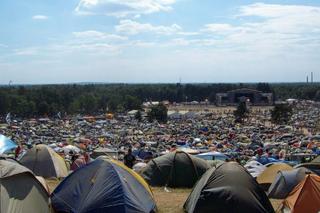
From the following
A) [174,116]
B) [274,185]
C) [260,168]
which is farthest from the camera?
[174,116]

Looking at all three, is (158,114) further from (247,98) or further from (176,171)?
(176,171)

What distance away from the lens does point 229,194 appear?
10031 mm

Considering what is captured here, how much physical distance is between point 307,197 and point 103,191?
4.43m

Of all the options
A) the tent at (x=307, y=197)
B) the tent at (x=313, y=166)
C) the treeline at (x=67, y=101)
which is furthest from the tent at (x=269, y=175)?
the treeline at (x=67, y=101)

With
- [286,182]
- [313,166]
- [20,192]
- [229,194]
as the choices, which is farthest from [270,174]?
[20,192]

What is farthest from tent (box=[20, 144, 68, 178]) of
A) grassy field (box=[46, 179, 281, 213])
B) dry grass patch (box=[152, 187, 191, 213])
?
dry grass patch (box=[152, 187, 191, 213])

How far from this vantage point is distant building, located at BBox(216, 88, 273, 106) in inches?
6058

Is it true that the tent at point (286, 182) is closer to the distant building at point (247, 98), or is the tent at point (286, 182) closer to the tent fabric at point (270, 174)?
the tent fabric at point (270, 174)

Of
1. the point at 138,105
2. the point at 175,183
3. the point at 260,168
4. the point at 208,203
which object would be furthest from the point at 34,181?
the point at 138,105

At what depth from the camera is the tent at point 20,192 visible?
9070 mm

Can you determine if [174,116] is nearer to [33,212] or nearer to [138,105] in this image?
[138,105]

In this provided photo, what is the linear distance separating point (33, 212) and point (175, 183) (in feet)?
19.6

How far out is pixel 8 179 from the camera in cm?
927

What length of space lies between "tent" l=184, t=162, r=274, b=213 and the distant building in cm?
14369
